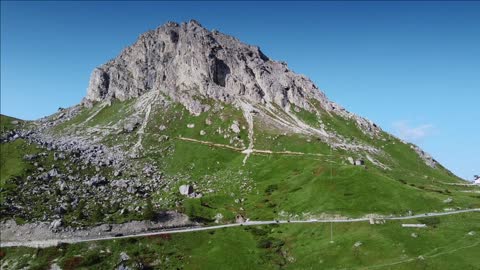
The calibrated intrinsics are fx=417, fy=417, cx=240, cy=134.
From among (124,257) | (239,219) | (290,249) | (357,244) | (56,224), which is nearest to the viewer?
(357,244)

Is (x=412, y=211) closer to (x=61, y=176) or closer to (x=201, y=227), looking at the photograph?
(x=201, y=227)

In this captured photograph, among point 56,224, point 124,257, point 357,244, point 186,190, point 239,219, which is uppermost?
point 186,190

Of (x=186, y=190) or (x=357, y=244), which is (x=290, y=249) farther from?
(x=186, y=190)

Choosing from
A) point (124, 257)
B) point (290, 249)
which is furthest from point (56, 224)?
point (290, 249)

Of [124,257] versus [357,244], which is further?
[124,257]

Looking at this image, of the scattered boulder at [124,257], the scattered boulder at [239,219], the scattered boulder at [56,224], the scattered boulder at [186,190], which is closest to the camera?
the scattered boulder at [124,257]

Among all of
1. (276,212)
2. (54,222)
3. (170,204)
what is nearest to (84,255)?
(54,222)

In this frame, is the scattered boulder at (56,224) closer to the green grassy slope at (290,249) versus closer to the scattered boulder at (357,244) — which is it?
the green grassy slope at (290,249)

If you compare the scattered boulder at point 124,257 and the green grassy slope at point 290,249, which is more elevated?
the green grassy slope at point 290,249

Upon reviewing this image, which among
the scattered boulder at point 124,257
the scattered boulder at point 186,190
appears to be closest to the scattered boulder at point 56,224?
the scattered boulder at point 124,257

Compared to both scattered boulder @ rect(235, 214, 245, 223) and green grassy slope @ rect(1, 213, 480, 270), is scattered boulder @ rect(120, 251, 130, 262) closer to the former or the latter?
green grassy slope @ rect(1, 213, 480, 270)

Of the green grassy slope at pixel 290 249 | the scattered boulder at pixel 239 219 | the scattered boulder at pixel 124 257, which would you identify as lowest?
the scattered boulder at pixel 124 257
